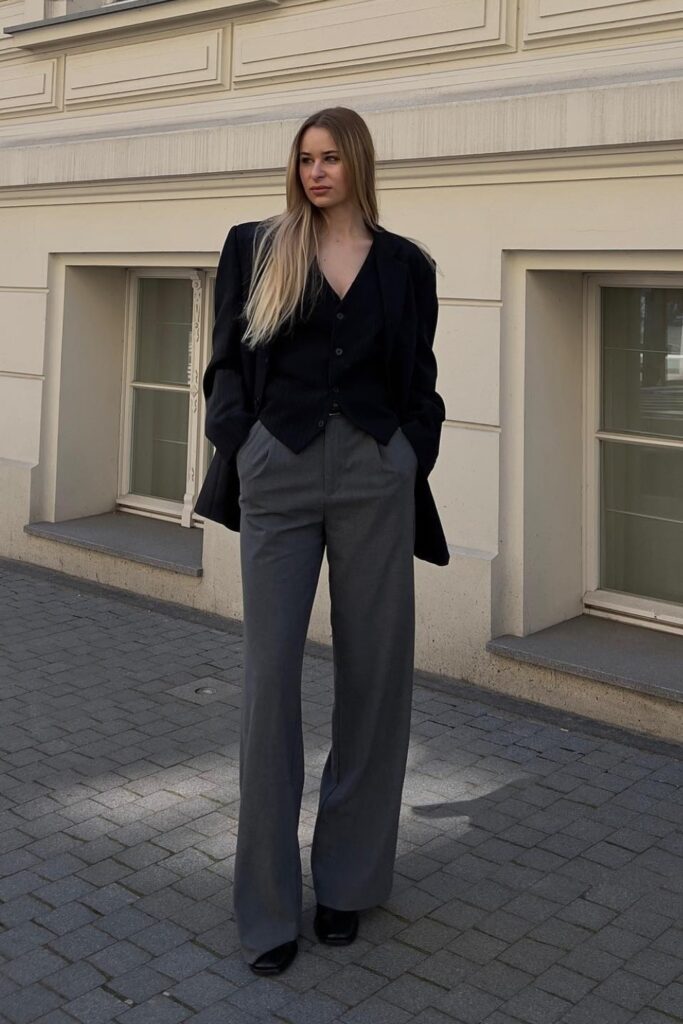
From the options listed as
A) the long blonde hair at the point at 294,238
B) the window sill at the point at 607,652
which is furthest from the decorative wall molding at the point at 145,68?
the long blonde hair at the point at 294,238

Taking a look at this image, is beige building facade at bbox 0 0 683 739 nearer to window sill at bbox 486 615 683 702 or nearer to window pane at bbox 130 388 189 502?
window sill at bbox 486 615 683 702

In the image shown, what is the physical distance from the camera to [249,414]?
355 centimetres

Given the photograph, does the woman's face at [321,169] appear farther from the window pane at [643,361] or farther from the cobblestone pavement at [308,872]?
the window pane at [643,361]

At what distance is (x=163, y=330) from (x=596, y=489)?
3.54 meters

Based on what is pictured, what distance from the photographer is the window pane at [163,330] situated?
27.9ft

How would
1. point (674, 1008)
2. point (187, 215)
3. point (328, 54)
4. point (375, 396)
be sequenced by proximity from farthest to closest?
point (187, 215), point (328, 54), point (375, 396), point (674, 1008)

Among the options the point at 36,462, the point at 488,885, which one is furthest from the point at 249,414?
the point at 36,462

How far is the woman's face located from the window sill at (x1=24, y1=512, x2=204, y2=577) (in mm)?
4066

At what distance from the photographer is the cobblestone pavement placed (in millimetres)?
3354

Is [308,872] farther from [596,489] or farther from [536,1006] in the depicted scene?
[596,489]

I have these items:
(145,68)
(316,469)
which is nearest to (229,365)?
(316,469)

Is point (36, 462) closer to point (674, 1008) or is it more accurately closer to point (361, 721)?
point (361, 721)

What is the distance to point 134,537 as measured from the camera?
8148mm

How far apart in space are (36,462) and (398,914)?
5423mm
